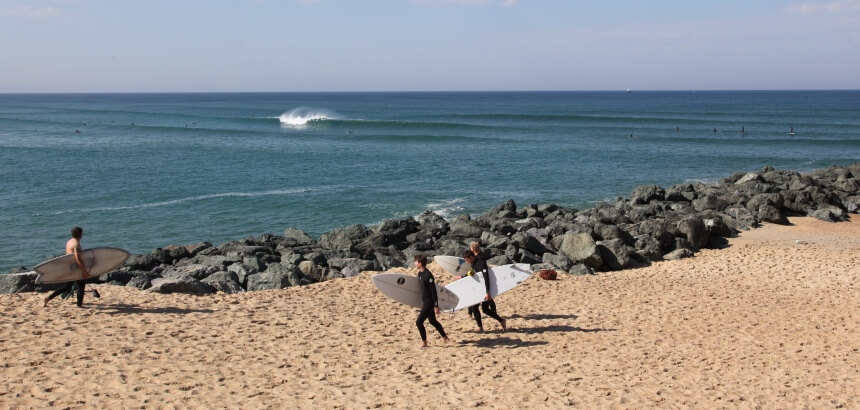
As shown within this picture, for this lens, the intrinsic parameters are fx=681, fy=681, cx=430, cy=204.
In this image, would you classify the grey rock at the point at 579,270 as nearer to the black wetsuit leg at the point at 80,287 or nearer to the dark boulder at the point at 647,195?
the black wetsuit leg at the point at 80,287

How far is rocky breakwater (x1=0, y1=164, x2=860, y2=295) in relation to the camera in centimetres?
1566

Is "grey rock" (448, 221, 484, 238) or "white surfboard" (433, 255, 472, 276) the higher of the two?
"white surfboard" (433, 255, 472, 276)

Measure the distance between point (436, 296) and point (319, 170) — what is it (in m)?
30.7

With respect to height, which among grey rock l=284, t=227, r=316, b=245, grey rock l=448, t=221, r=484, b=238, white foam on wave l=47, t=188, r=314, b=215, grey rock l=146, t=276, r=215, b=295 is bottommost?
white foam on wave l=47, t=188, r=314, b=215

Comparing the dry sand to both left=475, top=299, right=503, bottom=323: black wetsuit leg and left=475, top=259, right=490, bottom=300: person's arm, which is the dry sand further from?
left=475, top=259, right=490, bottom=300: person's arm

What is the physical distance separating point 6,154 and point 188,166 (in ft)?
45.9

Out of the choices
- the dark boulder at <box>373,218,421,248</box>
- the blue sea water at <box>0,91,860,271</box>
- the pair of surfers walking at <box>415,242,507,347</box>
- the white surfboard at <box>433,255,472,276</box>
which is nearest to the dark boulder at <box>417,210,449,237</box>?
the dark boulder at <box>373,218,421,248</box>

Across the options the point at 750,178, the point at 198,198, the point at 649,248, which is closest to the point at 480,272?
the point at 649,248

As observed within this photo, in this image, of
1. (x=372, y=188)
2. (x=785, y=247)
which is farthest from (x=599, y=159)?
(x=785, y=247)

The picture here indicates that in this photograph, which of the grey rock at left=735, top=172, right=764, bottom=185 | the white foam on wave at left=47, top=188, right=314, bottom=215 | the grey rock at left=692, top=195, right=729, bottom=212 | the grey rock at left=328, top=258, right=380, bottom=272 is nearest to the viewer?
the grey rock at left=328, top=258, right=380, bottom=272

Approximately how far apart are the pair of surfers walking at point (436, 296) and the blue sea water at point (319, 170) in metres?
14.8

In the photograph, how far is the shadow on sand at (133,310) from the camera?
11676mm

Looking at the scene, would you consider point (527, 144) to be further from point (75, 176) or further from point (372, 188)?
point (75, 176)

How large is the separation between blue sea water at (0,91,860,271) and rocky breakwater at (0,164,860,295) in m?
4.21
